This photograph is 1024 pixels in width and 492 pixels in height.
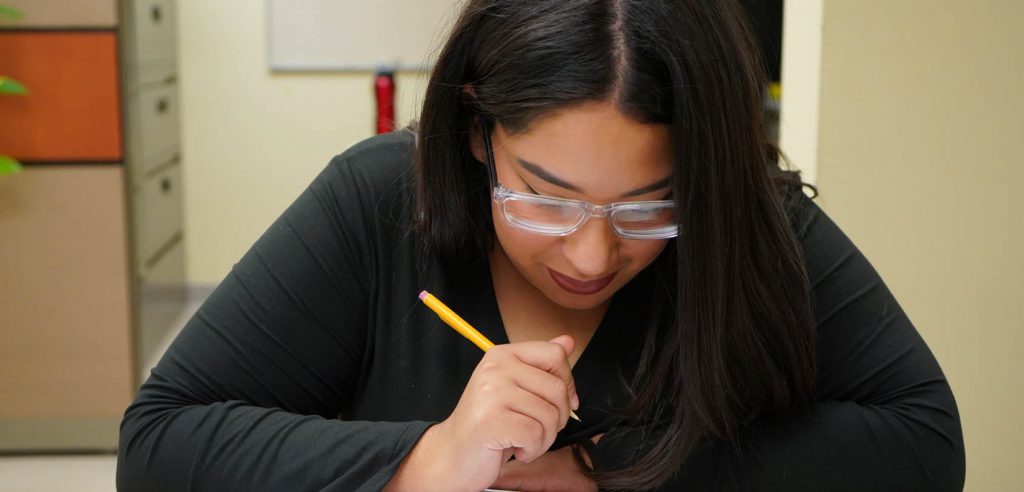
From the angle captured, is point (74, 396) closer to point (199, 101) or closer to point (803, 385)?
point (199, 101)

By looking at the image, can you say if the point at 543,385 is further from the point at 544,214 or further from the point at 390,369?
the point at 390,369

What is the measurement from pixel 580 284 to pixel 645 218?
0.11 meters

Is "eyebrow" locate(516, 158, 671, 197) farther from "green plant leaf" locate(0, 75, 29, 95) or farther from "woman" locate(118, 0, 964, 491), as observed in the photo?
"green plant leaf" locate(0, 75, 29, 95)

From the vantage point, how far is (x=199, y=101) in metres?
4.07

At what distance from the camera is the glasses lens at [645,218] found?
989 mm

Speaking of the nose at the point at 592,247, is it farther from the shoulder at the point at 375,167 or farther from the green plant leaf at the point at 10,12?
the green plant leaf at the point at 10,12

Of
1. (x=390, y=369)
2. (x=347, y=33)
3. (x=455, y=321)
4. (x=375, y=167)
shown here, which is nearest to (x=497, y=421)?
(x=455, y=321)

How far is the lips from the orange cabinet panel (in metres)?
2.00

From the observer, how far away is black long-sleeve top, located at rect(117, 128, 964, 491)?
105 centimetres

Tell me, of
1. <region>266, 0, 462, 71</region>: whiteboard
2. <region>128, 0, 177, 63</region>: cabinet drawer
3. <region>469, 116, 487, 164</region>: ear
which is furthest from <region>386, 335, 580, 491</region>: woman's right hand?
<region>266, 0, 462, 71</region>: whiteboard

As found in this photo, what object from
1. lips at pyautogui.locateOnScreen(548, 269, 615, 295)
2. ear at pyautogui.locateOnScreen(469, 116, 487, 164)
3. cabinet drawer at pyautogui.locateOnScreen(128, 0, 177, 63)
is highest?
cabinet drawer at pyautogui.locateOnScreen(128, 0, 177, 63)

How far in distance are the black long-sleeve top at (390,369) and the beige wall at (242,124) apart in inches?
113

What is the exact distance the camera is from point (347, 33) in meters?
4.08

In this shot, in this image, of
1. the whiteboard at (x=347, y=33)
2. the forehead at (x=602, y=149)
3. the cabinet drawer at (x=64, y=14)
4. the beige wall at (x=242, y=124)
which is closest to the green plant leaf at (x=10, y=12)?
the cabinet drawer at (x=64, y=14)
